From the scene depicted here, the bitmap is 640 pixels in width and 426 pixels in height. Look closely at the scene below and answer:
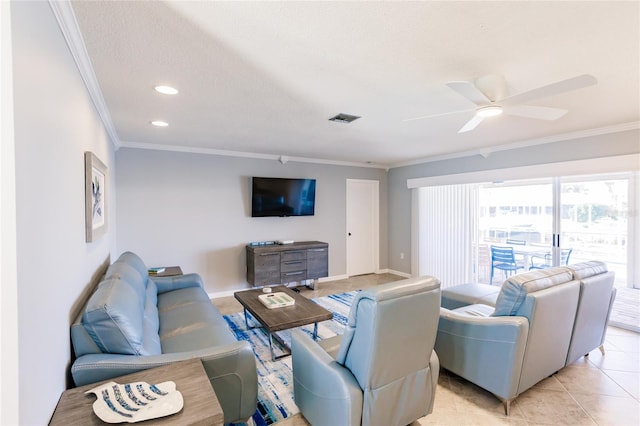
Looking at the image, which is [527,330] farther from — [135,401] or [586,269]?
[135,401]

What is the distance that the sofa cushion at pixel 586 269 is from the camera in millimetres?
2398

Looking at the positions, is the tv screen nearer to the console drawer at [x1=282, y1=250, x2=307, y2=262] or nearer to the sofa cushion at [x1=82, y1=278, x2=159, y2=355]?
the console drawer at [x1=282, y1=250, x2=307, y2=262]

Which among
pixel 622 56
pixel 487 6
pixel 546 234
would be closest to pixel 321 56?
pixel 487 6

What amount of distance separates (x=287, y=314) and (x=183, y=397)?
1.55 metres

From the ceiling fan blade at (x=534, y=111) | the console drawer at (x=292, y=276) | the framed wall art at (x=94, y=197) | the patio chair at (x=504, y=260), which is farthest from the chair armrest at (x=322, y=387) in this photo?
the patio chair at (x=504, y=260)

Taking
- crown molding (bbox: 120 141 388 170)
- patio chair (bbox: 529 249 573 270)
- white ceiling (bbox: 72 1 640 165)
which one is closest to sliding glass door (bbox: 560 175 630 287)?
patio chair (bbox: 529 249 573 270)

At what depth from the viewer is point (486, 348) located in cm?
217

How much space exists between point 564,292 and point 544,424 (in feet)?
2.96

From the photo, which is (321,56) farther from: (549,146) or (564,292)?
(549,146)

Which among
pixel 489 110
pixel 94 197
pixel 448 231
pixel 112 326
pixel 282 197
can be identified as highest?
pixel 489 110

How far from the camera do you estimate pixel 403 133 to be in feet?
12.1

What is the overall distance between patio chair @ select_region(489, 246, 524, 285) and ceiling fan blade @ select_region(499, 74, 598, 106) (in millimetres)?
3140

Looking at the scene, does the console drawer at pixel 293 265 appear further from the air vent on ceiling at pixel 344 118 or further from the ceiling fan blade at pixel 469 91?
the ceiling fan blade at pixel 469 91

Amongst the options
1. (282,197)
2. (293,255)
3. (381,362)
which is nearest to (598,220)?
(381,362)
